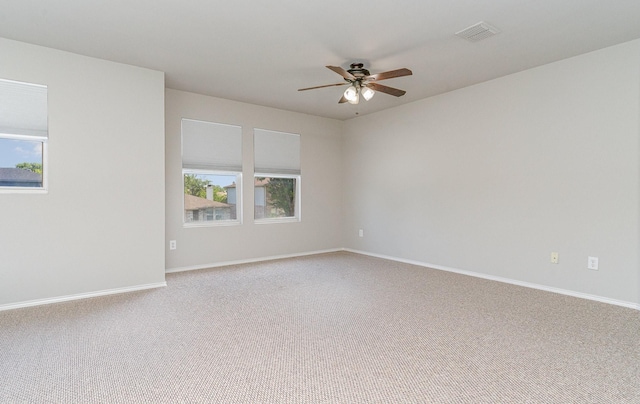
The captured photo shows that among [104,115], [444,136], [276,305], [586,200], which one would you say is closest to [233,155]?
[104,115]

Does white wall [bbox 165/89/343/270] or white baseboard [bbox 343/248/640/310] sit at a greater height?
white wall [bbox 165/89/343/270]

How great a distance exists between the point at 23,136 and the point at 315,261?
381 cm

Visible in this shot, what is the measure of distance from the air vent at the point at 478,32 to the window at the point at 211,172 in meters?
3.36

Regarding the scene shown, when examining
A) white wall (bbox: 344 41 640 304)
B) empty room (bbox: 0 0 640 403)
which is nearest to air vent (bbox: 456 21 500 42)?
empty room (bbox: 0 0 640 403)

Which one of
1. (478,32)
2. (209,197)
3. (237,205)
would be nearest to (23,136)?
(209,197)

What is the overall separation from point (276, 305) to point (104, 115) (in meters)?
2.69

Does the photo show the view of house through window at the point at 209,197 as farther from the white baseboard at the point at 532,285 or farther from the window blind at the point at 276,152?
the white baseboard at the point at 532,285

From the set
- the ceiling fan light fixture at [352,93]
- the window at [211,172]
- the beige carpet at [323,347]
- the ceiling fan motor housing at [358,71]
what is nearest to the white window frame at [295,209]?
the window at [211,172]

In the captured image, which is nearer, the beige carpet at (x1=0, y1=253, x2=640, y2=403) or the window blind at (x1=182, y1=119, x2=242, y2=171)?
the beige carpet at (x1=0, y1=253, x2=640, y2=403)

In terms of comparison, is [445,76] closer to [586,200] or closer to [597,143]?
[597,143]

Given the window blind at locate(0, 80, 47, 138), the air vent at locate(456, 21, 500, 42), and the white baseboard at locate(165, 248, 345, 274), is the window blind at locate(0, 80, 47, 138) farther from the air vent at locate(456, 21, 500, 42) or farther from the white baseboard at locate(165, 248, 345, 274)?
the air vent at locate(456, 21, 500, 42)

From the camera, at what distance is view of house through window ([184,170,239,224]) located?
4812 millimetres

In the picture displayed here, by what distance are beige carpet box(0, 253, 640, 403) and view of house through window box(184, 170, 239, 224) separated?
1404mm

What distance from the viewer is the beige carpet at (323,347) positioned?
1807 millimetres
